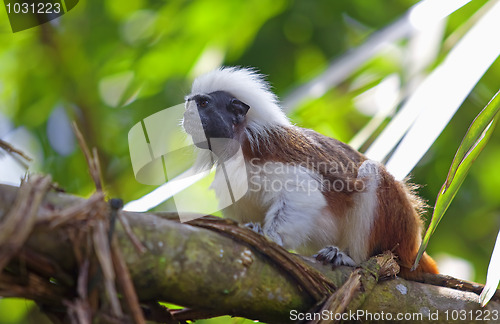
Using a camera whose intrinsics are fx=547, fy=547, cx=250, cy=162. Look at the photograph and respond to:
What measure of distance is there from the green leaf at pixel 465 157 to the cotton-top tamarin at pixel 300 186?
88cm

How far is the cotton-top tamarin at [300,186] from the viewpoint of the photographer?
121 inches

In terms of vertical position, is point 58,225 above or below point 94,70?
above

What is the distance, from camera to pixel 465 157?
81.6 inches

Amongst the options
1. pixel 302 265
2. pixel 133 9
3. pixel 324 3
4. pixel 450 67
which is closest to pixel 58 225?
pixel 302 265

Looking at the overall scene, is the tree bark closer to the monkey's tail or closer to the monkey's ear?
the monkey's tail

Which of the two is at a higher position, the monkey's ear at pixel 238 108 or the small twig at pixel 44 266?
the small twig at pixel 44 266

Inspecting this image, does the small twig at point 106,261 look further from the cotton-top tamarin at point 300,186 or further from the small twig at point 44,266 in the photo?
the cotton-top tamarin at point 300,186

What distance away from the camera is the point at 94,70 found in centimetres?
518

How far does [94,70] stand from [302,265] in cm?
376

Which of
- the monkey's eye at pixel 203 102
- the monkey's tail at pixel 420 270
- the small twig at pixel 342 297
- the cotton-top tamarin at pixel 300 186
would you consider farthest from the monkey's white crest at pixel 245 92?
the small twig at pixel 342 297

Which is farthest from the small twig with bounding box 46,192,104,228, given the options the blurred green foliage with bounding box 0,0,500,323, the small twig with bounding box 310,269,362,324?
the blurred green foliage with bounding box 0,0,500,323

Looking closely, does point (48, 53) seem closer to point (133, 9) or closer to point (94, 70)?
point (94, 70)

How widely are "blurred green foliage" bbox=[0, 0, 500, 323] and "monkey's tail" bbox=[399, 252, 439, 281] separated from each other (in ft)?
6.36

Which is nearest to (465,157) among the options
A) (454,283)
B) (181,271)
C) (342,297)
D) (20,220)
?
(342,297)
